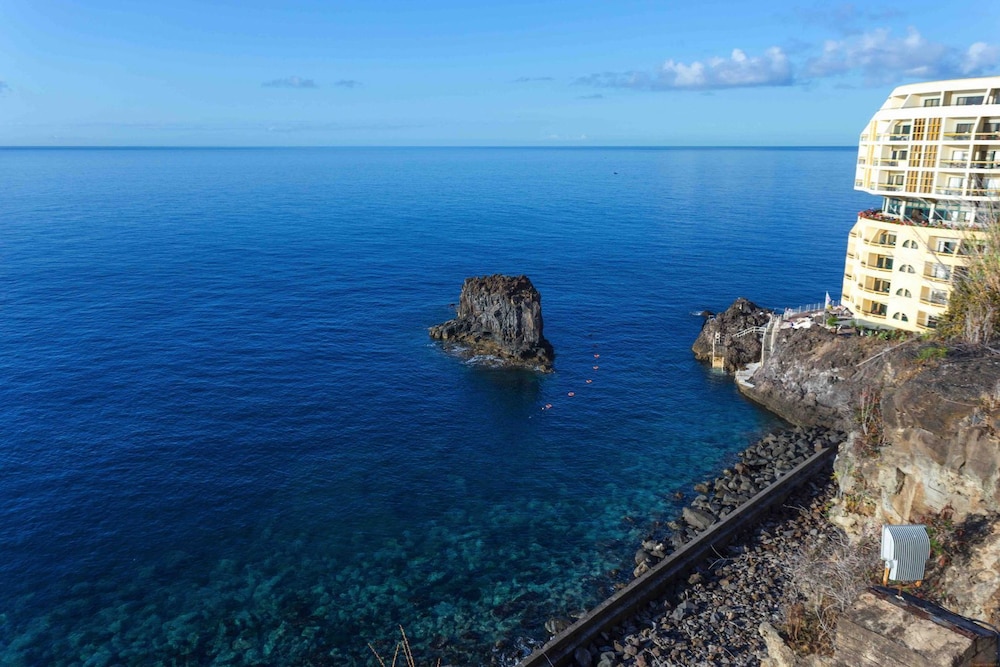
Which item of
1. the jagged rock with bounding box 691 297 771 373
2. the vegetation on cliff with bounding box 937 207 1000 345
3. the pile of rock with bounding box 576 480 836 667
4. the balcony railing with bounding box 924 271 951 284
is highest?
the vegetation on cliff with bounding box 937 207 1000 345

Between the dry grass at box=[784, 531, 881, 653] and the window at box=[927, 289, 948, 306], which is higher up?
the window at box=[927, 289, 948, 306]

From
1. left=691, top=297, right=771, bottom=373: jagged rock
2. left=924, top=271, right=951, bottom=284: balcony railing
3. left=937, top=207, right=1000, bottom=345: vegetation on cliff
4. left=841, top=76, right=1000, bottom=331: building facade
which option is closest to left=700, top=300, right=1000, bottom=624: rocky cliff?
left=937, top=207, right=1000, bottom=345: vegetation on cliff

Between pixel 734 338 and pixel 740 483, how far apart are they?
34.6 m

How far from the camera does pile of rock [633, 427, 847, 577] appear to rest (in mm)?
49125

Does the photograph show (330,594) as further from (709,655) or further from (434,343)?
(434,343)

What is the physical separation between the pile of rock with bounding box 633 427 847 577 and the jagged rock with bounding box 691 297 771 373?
18088 mm

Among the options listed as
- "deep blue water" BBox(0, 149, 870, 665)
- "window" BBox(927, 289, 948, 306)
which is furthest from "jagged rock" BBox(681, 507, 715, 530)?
"window" BBox(927, 289, 948, 306)

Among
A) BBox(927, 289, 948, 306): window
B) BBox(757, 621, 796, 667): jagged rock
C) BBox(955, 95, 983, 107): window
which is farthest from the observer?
BBox(927, 289, 948, 306): window

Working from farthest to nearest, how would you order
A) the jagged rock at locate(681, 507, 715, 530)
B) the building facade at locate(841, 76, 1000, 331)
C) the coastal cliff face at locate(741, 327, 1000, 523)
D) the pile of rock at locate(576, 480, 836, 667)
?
1. the building facade at locate(841, 76, 1000, 331)
2. the jagged rock at locate(681, 507, 715, 530)
3. the pile of rock at locate(576, 480, 836, 667)
4. the coastal cliff face at locate(741, 327, 1000, 523)

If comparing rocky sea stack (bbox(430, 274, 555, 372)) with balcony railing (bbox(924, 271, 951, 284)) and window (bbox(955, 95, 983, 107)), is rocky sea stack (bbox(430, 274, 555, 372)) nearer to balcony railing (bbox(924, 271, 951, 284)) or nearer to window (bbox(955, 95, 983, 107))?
balcony railing (bbox(924, 271, 951, 284))

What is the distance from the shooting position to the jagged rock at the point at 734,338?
85.3 m

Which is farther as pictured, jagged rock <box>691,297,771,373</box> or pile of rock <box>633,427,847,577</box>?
jagged rock <box>691,297,771,373</box>

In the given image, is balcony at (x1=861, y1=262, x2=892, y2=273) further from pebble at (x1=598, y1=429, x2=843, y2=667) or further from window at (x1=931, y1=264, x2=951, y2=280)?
pebble at (x1=598, y1=429, x2=843, y2=667)

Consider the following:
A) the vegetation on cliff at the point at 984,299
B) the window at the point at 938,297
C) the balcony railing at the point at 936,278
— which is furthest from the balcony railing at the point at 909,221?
the vegetation on cliff at the point at 984,299
